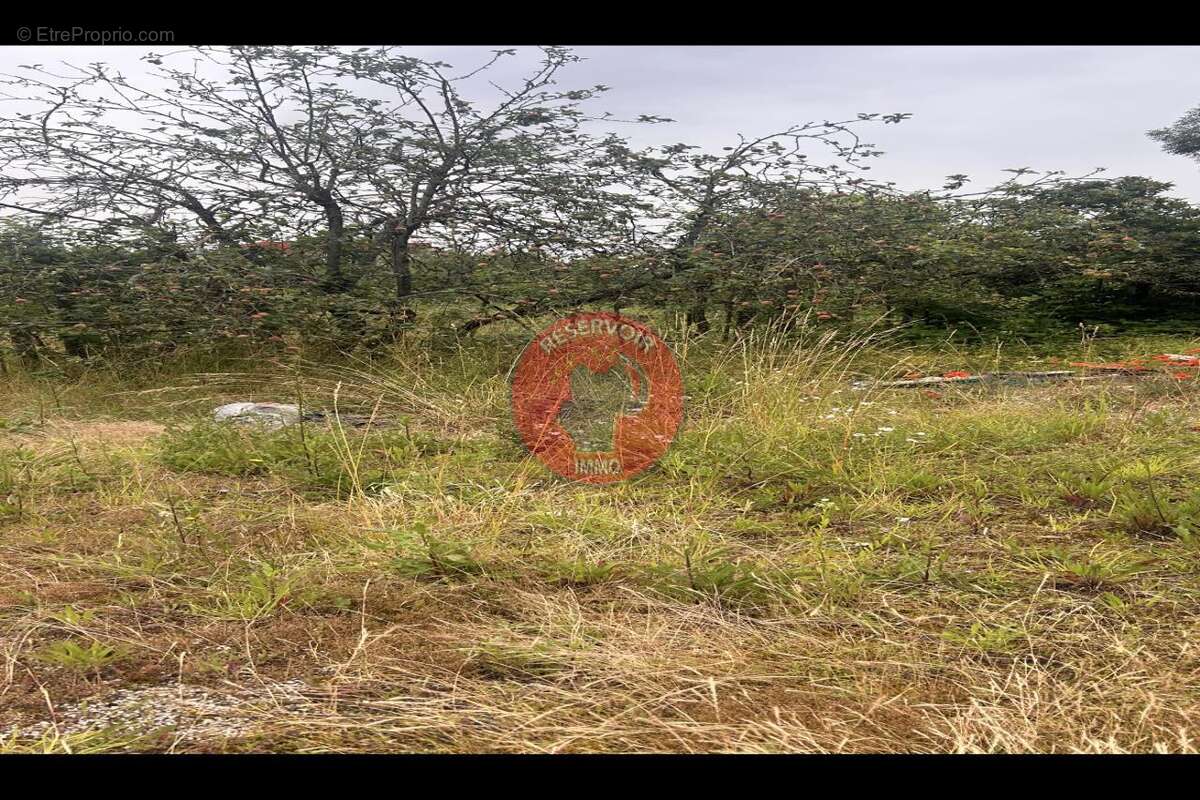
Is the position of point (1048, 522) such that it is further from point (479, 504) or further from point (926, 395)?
point (926, 395)

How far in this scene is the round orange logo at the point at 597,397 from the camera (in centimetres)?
393

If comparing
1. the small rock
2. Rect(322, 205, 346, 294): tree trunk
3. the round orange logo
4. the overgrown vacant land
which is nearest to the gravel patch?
the overgrown vacant land

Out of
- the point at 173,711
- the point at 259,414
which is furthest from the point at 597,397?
the point at 173,711

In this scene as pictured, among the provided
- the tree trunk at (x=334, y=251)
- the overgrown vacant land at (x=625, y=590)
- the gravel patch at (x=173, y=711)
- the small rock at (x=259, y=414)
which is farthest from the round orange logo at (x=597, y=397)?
the tree trunk at (x=334, y=251)

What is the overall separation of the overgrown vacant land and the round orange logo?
0.54ft

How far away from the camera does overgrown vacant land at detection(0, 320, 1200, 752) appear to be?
1726mm

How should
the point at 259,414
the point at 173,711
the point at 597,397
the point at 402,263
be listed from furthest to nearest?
the point at 402,263 → the point at 597,397 → the point at 259,414 → the point at 173,711

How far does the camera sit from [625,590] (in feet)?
7.93

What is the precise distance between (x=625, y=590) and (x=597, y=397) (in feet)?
9.31

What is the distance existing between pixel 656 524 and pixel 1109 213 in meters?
9.84

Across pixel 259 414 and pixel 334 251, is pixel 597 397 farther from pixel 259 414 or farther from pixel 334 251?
pixel 334 251

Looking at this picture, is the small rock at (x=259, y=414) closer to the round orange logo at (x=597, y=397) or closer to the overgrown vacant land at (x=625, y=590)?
the overgrown vacant land at (x=625, y=590)

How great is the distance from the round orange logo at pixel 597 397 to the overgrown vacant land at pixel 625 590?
166 mm
